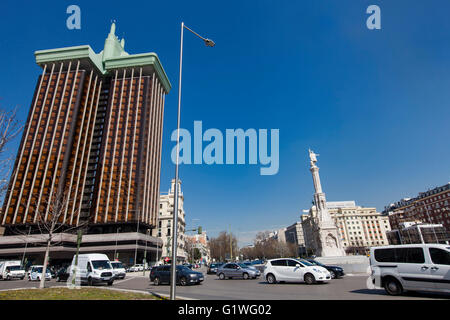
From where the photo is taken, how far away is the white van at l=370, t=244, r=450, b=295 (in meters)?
8.62

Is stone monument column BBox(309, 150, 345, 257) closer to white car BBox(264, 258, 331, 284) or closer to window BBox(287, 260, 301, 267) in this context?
white car BBox(264, 258, 331, 284)

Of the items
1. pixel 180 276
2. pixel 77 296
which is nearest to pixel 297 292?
pixel 180 276

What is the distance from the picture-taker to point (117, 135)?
73.9 m

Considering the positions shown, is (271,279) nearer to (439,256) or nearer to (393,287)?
(393,287)

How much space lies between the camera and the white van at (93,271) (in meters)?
17.0

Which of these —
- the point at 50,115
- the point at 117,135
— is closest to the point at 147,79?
the point at 117,135

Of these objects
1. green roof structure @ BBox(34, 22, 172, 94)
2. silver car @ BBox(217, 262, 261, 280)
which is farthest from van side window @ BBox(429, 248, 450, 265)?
green roof structure @ BBox(34, 22, 172, 94)

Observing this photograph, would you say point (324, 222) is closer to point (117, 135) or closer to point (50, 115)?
point (117, 135)

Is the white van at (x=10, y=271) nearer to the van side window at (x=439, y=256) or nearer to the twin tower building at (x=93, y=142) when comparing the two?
the twin tower building at (x=93, y=142)

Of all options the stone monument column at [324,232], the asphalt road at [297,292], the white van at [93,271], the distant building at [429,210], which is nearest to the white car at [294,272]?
the asphalt road at [297,292]

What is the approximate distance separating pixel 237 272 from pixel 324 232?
19.7m

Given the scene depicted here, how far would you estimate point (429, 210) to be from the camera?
91125 millimetres

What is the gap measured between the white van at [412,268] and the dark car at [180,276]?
37.1 feet

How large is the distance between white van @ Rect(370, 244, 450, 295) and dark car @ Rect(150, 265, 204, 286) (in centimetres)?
1131
